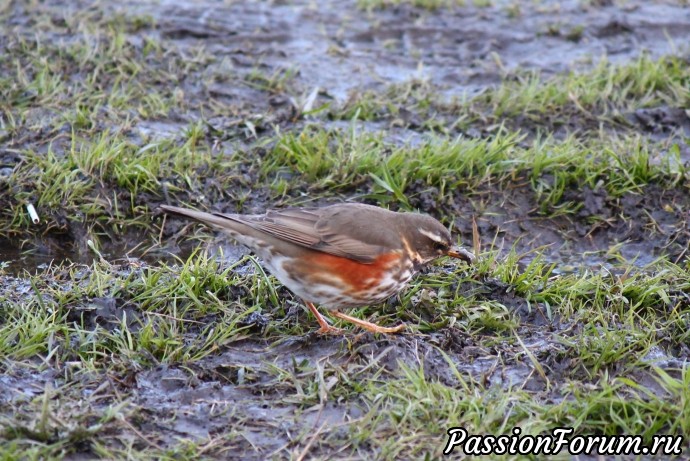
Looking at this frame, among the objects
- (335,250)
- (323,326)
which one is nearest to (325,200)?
(335,250)

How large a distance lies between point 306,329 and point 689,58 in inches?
253

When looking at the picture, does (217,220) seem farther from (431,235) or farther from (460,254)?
(460,254)

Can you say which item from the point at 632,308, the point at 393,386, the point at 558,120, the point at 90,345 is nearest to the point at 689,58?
the point at 558,120

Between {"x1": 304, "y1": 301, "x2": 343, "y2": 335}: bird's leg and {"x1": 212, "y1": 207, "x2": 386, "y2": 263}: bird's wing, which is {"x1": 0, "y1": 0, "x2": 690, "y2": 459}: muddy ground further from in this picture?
{"x1": 212, "y1": 207, "x2": 386, "y2": 263}: bird's wing

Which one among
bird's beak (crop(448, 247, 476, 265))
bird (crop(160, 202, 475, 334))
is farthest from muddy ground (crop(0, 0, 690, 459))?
bird (crop(160, 202, 475, 334))

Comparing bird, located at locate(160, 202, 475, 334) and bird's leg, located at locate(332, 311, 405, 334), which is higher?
bird, located at locate(160, 202, 475, 334)

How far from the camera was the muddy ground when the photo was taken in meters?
6.00

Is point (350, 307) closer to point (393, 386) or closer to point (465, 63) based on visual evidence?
point (393, 386)

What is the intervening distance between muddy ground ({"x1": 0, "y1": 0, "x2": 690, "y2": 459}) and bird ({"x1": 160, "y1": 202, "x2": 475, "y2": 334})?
0.33 meters

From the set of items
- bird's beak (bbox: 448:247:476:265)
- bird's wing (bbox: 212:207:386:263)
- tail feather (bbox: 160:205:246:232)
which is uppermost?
tail feather (bbox: 160:205:246:232)

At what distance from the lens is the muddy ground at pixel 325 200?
600 cm

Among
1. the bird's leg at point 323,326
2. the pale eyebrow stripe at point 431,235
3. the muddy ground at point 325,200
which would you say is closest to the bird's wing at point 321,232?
the pale eyebrow stripe at point 431,235

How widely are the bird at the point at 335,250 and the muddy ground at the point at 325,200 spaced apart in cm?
33

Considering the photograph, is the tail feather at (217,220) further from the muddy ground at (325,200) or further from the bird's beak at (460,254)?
the bird's beak at (460,254)
